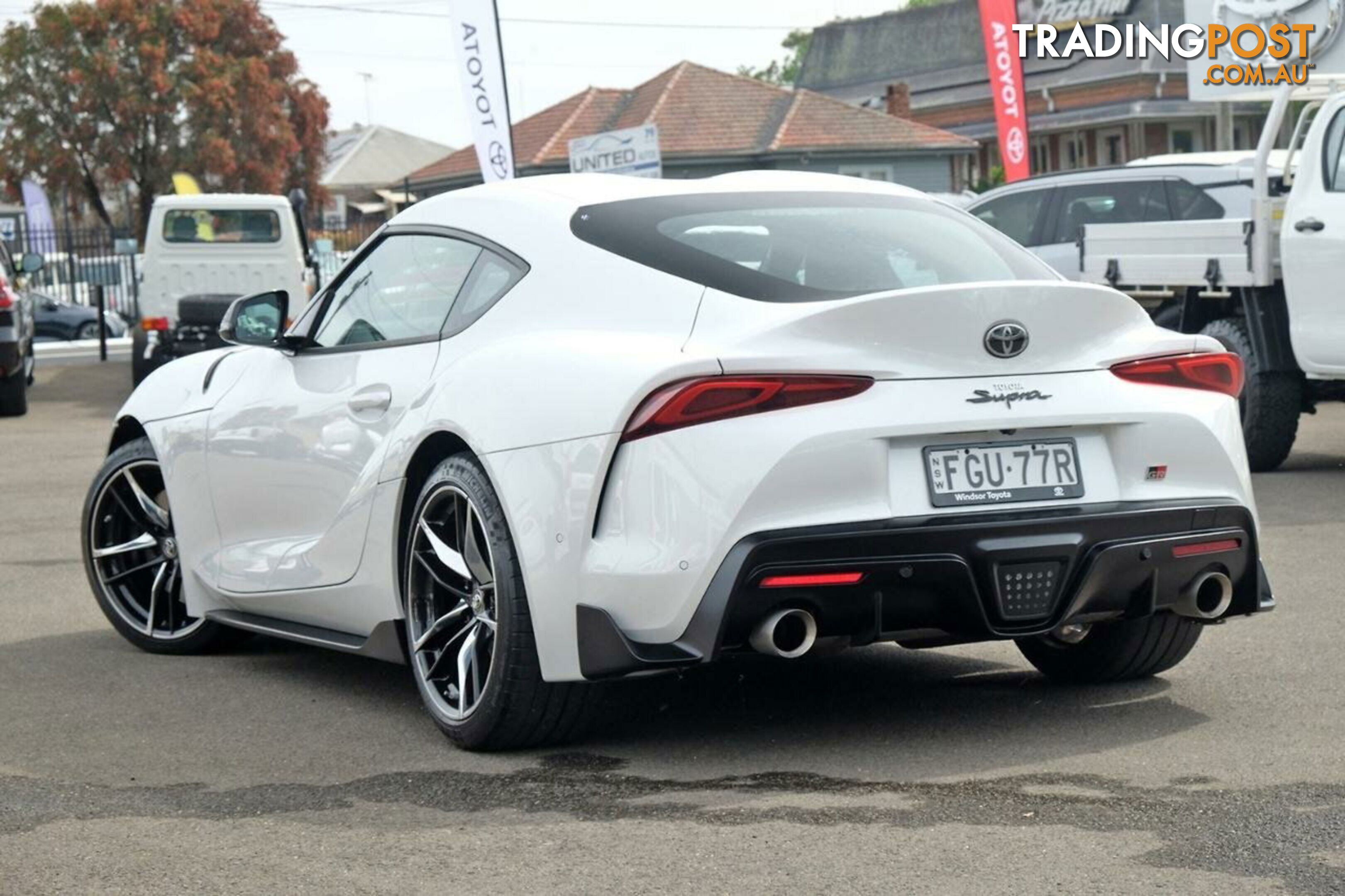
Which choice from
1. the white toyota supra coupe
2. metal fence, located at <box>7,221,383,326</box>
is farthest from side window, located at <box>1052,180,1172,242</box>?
metal fence, located at <box>7,221,383,326</box>

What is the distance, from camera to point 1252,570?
536 centimetres

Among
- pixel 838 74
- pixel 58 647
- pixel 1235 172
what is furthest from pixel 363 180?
pixel 58 647

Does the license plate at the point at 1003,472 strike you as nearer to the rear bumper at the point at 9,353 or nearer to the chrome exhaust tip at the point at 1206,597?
the chrome exhaust tip at the point at 1206,597

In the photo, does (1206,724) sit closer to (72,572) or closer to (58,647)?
(58,647)

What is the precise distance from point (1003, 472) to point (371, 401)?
1780 millimetres

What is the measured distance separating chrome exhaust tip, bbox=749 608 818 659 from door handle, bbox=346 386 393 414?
4.54 feet

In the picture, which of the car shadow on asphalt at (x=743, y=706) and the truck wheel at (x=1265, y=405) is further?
the truck wheel at (x=1265, y=405)

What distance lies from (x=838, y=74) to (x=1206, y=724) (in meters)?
72.6

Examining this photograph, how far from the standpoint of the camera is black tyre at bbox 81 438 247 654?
277 inches

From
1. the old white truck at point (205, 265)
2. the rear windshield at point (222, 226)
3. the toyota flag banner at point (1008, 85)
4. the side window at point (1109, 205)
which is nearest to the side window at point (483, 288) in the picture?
the side window at point (1109, 205)

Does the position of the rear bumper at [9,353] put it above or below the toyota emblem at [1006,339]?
below

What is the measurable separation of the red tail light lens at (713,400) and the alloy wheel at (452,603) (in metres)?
0.59

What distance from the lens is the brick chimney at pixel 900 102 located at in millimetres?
67125

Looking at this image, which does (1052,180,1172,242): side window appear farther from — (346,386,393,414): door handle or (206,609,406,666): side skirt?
(346,386,393,414): door handle
